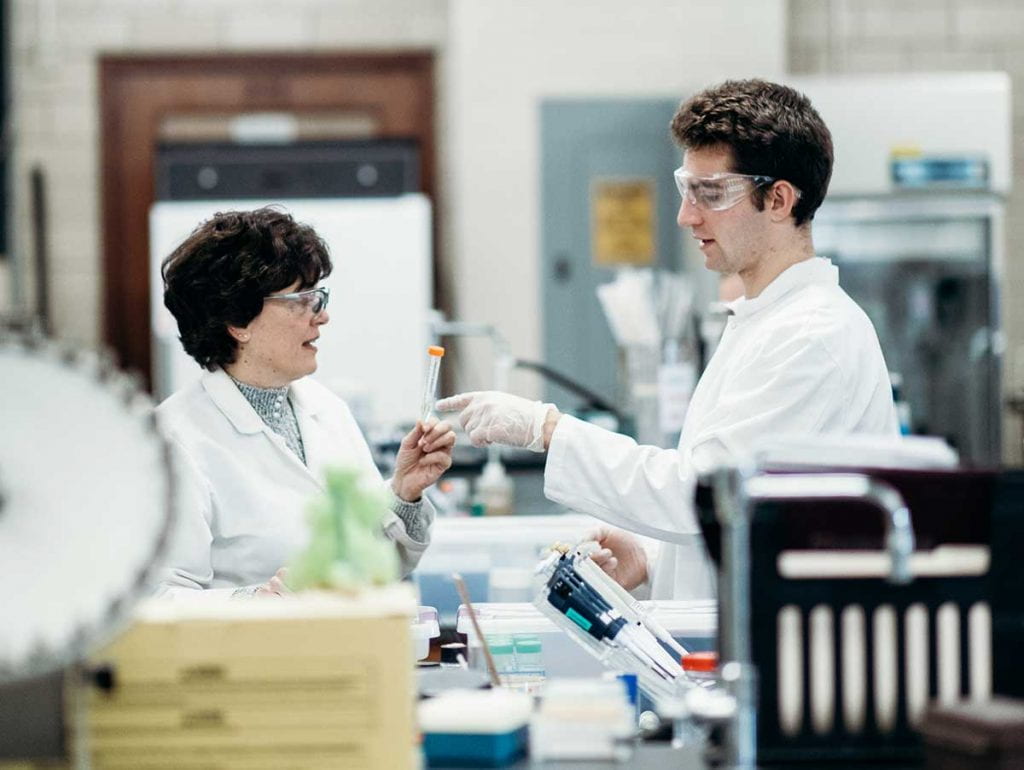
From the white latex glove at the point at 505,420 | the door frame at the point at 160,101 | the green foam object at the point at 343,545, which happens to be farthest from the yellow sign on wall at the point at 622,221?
the green foam object at the point at 343,545

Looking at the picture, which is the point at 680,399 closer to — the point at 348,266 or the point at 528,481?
the point at 528,481

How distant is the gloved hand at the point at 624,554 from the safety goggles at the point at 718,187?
0.55m

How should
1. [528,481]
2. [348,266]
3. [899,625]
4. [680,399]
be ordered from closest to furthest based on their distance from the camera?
1. [899,625]
2. [680,399]
3. [528,481]
4. [348,266]

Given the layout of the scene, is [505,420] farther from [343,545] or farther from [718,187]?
[343,545]

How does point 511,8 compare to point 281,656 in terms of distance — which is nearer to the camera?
point 281,656

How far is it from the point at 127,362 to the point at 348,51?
156 cm

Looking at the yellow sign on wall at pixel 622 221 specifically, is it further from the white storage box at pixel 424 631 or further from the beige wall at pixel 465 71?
the white storage box at pixel 424 631

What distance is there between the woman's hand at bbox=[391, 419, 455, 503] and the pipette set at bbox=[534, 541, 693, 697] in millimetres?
427

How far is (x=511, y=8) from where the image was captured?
5.60 m

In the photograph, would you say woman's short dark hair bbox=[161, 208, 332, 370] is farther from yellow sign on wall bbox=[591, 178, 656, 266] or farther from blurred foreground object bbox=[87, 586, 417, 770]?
yellow sign on wall bbox=[591, 178, 656, 266]

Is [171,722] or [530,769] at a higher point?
[171,722]

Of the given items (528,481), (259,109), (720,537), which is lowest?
(528,481)

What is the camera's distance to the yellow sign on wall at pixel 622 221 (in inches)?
226

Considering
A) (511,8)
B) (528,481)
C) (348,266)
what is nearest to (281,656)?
(528,481)
